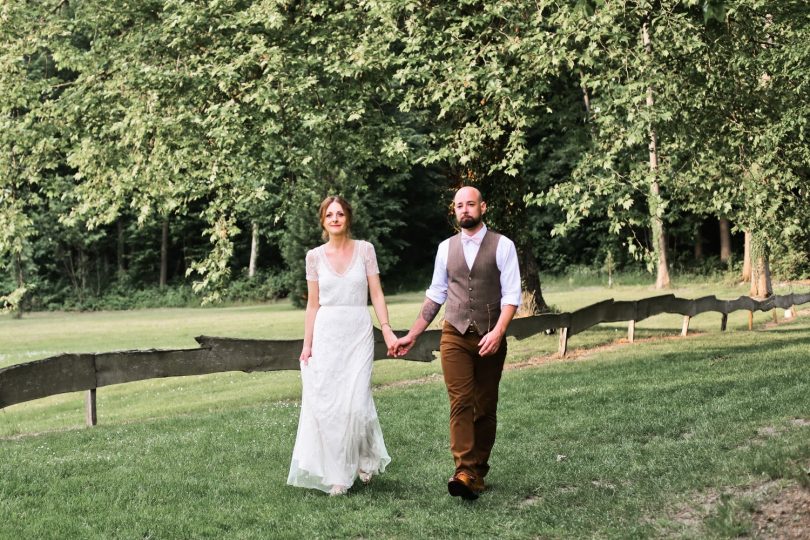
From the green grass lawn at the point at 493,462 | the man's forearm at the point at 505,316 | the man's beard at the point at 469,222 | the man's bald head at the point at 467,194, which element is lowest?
the green grass lawn at the point at 493,462

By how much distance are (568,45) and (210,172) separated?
5564 millimetres

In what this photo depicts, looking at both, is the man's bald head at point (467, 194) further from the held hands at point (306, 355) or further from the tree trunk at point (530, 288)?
the tree trunk at point (530, 288)

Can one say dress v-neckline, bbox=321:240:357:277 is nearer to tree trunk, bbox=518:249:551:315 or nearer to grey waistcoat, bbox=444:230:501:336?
grey waistcoat, bbox=444:230:501:336

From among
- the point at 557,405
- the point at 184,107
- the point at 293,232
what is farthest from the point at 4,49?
the point at 293,232

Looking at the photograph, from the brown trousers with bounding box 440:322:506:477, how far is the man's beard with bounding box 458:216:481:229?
712mm

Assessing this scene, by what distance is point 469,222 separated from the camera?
658 centimetres

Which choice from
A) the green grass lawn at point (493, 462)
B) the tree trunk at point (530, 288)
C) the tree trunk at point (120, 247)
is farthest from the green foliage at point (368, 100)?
the tree trunk at point (120, 247)

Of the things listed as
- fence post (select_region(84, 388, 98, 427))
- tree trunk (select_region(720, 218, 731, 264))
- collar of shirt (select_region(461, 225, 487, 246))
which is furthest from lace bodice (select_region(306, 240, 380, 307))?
tree trunk (select_region(720, 218, 731, 264))

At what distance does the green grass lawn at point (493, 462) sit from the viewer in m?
5.93

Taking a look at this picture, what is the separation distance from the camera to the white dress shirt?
21.5 ft

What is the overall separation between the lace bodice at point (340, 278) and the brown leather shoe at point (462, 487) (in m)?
1.46

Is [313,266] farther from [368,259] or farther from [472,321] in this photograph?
[472,321]

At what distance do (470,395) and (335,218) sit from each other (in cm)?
163

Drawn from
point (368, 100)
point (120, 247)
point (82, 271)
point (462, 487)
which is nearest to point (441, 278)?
point (462, 487)
